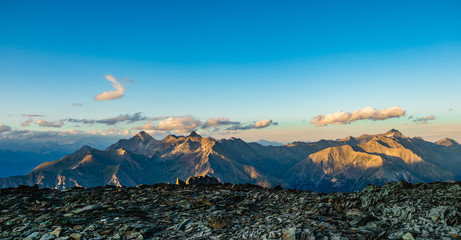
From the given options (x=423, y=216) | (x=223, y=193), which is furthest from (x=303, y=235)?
(x=223, y=193)

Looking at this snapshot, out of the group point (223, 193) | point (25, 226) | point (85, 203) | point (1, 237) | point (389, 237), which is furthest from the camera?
point (223, 193)

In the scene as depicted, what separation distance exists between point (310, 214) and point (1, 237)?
18.2 metres

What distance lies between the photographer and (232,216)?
670 inches

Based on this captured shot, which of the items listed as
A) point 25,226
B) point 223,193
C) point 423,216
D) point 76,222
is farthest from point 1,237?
point 423,216

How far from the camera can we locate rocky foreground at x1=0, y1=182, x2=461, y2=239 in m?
13.3

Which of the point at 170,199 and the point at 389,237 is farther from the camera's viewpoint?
the point at 170,199

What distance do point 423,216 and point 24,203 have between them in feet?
98.7

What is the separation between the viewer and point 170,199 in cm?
2231

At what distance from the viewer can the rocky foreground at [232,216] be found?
524 inches

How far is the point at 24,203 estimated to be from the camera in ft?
72.6

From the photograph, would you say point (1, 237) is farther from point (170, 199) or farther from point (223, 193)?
point (223, 193)

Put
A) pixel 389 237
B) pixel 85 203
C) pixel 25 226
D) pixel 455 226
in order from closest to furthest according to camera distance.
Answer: pixel 389 237 → pixel 455 226 → pixel 25 226 → pixel 85 203

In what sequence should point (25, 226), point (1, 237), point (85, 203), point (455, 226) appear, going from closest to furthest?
point (455, 226) < point (1, 237) < point (25, 226) < point (85, 203)

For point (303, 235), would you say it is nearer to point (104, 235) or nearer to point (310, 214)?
point (310, 214)
